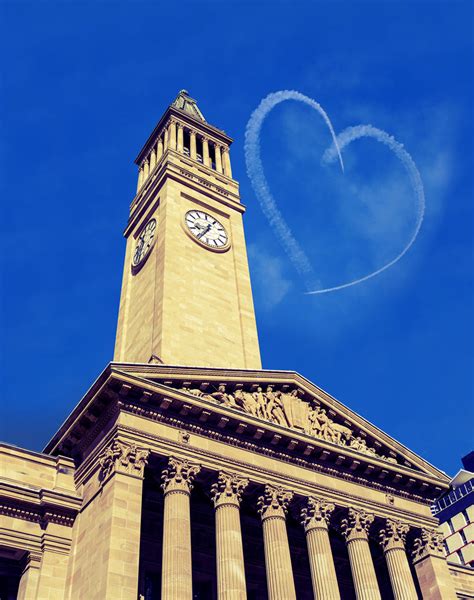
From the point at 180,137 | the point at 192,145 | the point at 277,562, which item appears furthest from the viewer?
the point at 192,145

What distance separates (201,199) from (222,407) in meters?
27.8

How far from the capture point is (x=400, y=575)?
3425 centimetres

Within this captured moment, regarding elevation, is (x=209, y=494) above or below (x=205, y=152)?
below

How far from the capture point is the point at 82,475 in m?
31.6

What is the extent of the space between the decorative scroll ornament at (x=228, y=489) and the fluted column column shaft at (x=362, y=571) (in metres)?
7.00

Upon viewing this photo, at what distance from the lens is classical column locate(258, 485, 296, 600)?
95.9ft

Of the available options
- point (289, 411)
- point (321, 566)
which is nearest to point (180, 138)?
point (289, 411)

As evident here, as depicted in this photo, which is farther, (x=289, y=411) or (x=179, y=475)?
(x=289, y=411)

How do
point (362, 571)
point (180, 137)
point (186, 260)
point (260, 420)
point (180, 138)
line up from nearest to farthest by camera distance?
point (362, 571)
point (260, 420)
point (186, 260)
point (180, 138)
point (180, 137)

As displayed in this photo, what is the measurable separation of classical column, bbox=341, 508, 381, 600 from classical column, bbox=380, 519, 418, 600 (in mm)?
1403

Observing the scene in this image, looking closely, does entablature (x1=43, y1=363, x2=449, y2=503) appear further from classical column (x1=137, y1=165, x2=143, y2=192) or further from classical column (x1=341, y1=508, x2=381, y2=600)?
classical column (x1=137, y1=165, x2=143, y2=192)

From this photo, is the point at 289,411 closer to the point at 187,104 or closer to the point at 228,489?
the point at 228,489

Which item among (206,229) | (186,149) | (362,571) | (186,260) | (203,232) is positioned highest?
(186,149)

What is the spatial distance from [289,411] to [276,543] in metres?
7.58
